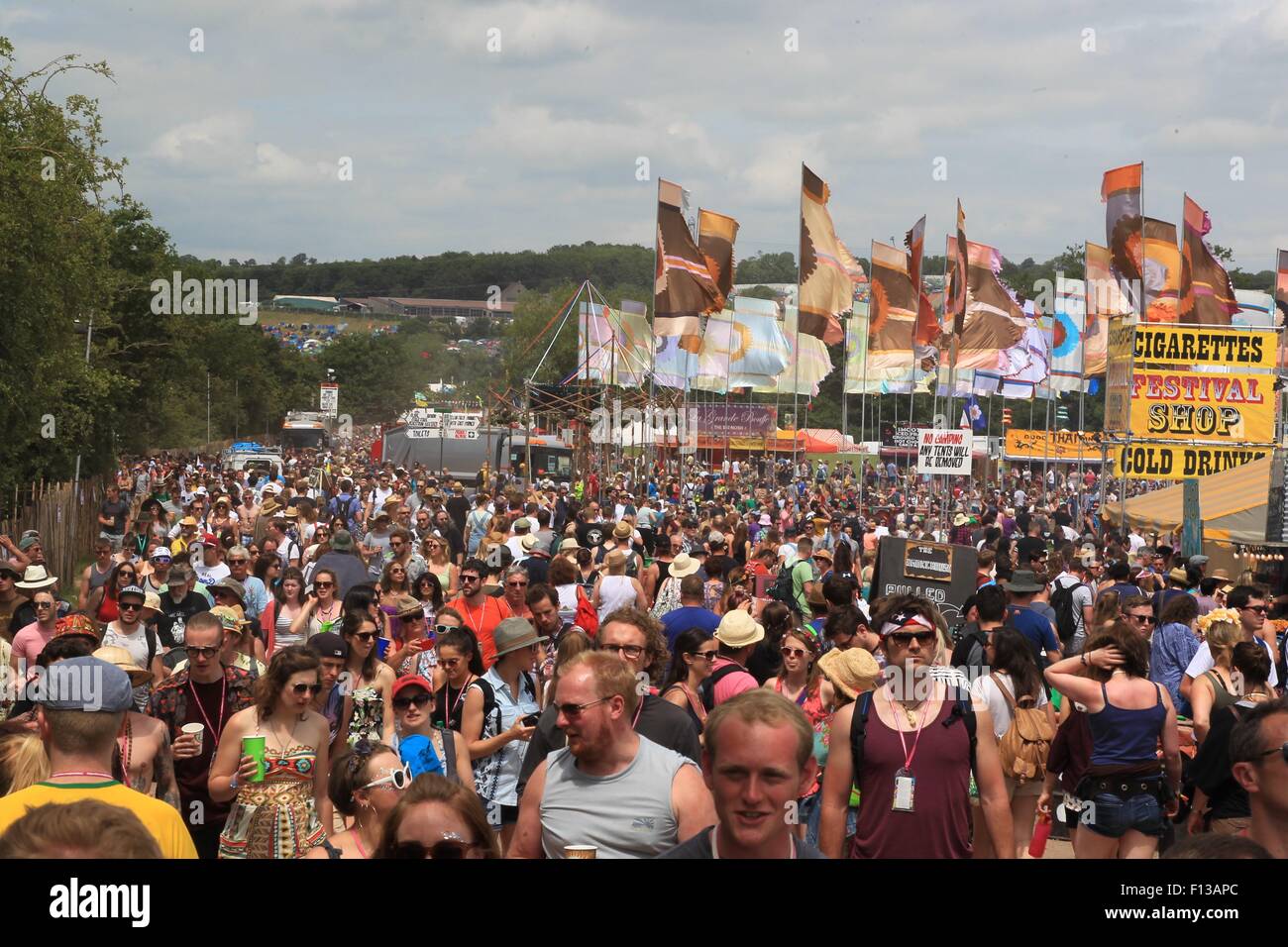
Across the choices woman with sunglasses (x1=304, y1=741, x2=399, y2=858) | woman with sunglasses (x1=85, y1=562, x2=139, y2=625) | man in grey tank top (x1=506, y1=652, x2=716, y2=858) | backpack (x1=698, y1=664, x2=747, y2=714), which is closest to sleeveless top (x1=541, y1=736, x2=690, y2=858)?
man in grey tank top (x1=506, y1=652, x2=716, y2=858)

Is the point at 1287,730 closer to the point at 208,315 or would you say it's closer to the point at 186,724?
the point at 186,724

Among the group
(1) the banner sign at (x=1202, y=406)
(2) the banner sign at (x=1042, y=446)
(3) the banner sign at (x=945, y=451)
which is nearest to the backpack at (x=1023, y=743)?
(3) the banner sign at (x=945, y=451)

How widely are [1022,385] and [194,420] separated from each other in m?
44.6

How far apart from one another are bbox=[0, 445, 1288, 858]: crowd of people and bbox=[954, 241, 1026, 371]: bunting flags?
17714 mm

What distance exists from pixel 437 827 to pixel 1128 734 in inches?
157

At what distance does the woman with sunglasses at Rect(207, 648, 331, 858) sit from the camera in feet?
18.7

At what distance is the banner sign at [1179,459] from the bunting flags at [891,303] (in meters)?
5.61

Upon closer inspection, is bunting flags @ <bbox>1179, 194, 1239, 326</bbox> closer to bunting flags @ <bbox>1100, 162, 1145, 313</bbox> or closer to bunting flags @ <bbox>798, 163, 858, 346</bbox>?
bunting flags @ <bbox>1100, 162, 1145, 313</bbox>

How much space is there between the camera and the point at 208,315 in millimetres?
66000

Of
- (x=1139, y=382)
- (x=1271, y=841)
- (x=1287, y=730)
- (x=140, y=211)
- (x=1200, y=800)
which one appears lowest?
(x=1200, y=800)
